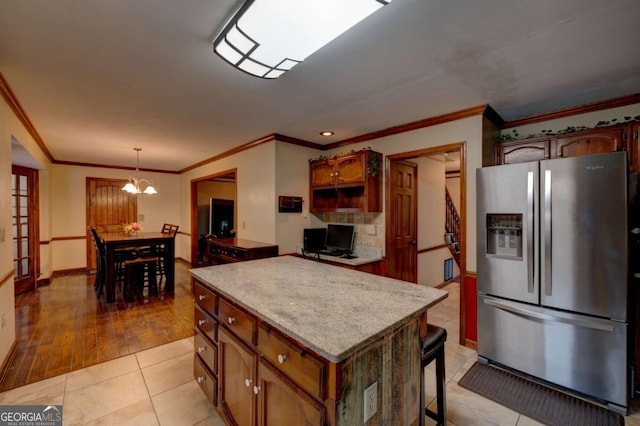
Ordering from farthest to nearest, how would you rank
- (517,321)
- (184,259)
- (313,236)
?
(184,259), (313,236), (517,321)

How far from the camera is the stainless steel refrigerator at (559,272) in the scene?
6.53 feet

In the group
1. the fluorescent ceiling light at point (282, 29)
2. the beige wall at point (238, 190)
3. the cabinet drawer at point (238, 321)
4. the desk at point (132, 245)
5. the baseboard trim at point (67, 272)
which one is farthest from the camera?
the baseboard trim at point (67, 272)

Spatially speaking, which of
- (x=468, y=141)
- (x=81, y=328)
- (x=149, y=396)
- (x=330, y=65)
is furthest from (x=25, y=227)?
(x=468, y=141)

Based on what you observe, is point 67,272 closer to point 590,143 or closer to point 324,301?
point 324,301

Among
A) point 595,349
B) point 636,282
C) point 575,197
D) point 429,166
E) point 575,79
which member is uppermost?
point 575,79

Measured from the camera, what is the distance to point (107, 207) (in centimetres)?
653

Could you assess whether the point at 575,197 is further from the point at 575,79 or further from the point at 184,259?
the point at 184,259

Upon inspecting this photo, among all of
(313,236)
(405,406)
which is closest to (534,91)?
(405,406)

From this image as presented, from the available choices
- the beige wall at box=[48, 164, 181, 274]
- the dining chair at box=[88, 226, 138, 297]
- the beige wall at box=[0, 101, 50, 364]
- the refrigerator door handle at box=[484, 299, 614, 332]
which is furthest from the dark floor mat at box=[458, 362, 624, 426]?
the beige wall at box=[48, 164, 181, 274]

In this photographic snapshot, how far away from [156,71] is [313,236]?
2787 millimetres

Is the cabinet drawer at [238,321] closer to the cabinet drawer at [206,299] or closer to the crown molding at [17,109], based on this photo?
the cabinet drawer at [206,299]

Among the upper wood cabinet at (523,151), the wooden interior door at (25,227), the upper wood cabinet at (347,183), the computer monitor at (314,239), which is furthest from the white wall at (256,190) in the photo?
the wooden interior door at (25,227)

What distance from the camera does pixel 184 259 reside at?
719 cm

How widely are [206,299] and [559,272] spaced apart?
8.83ft
